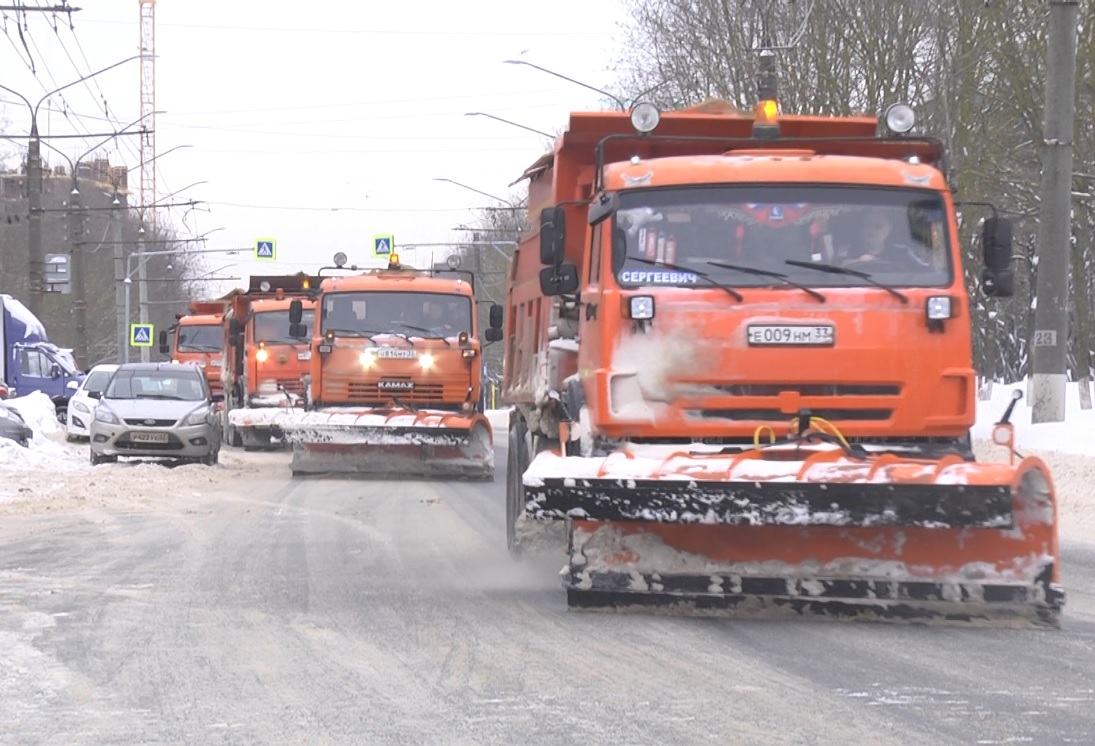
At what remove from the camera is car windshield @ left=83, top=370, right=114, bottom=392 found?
33625 millimetres

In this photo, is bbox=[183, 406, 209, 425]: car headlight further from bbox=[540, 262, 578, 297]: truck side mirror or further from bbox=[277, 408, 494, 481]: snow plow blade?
bbox=[540, 262, 578, 297]: truck side mirror

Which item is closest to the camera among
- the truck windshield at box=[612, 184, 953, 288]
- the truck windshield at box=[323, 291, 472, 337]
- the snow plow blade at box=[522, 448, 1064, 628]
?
the snow plow blade at box=[522, 448, 1064, 628]

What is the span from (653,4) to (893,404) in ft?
109

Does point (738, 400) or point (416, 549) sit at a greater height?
point (738, 400)

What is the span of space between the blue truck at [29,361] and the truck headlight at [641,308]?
34.8 meters

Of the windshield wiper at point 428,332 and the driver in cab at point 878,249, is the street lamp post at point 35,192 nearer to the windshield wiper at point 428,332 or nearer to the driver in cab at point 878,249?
the windshield wiper at point 428,332

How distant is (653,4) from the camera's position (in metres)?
40.6

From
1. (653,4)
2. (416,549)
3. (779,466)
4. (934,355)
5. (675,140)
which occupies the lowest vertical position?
(416,549)

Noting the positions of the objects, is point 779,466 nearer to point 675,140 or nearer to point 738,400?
point 738,400

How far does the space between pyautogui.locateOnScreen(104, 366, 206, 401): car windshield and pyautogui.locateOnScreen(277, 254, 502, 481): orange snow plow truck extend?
420 centimetres

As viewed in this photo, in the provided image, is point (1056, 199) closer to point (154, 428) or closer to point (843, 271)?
point (843, 271)

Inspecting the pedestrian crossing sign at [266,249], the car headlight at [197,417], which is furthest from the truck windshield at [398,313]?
the pedestrian crossing sign at [266,249]

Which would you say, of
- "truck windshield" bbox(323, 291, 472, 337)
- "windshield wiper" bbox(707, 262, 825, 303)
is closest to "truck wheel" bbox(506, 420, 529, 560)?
"windshield wiper" bbox(707, 262, 825, 303)

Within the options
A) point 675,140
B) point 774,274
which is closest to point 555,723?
point 774,274
